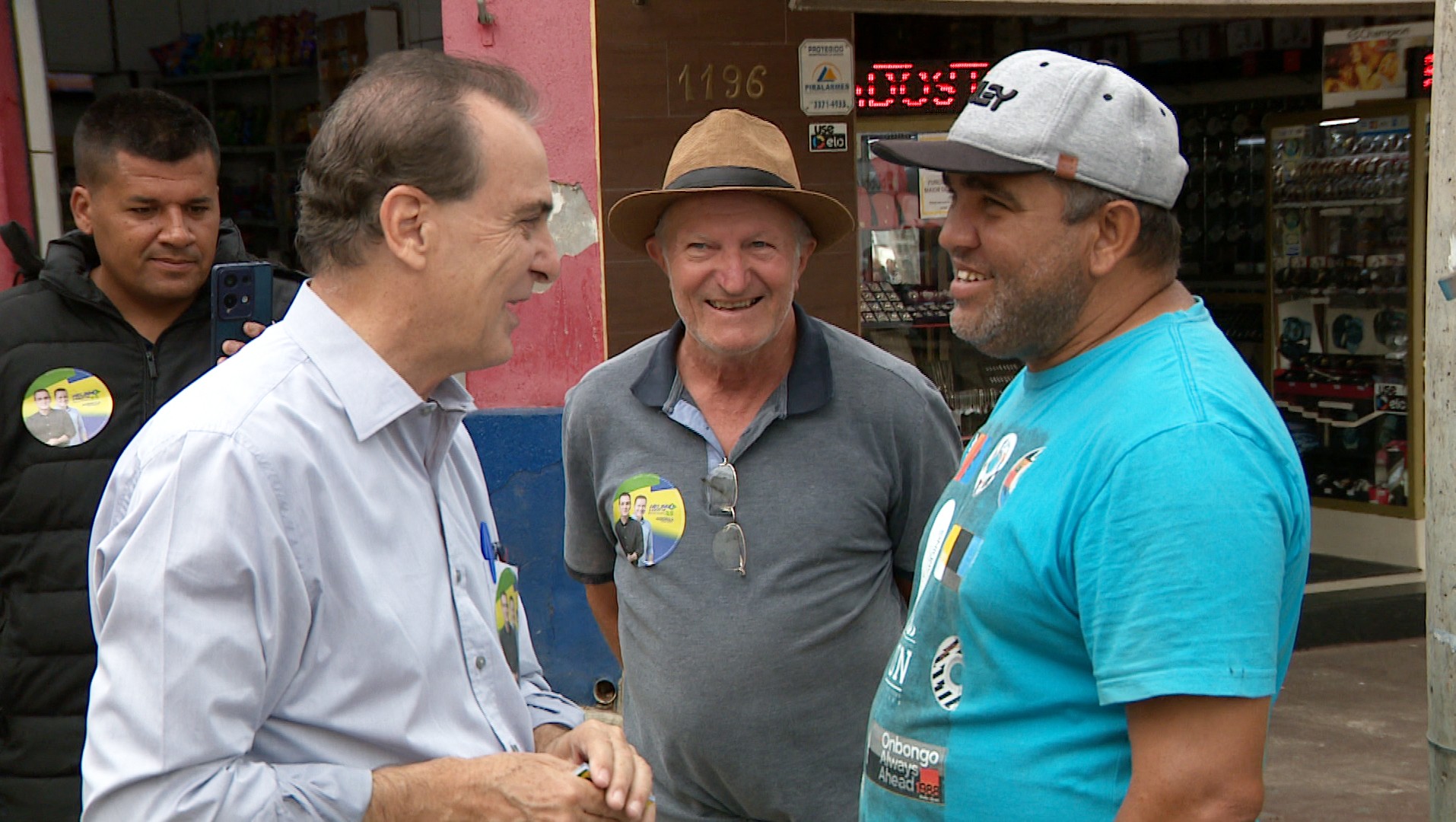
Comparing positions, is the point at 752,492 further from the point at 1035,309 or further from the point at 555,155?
the point at 555,155

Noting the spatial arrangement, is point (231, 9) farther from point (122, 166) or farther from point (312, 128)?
point (122, 166)

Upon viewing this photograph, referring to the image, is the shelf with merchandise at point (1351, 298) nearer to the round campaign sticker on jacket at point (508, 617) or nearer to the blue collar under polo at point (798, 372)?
the blue collar under polo at point (798, 372)

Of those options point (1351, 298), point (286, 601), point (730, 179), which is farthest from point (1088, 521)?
point (1351, 298)

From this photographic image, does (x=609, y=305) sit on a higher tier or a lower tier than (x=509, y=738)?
higher

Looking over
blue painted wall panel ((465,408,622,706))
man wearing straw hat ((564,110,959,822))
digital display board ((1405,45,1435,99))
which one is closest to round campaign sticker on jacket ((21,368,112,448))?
man wearing straw hat ((564,110,959,822))

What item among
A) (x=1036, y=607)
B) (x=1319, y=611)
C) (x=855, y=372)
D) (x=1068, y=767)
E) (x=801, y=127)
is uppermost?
(x=801, y=127)

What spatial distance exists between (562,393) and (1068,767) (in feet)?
13.6

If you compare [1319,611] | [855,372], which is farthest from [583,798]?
[1319,611]

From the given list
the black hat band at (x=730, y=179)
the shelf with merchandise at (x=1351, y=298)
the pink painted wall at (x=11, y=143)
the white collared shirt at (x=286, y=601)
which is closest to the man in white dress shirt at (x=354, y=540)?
the white collared shirt at (x=286, y=601)

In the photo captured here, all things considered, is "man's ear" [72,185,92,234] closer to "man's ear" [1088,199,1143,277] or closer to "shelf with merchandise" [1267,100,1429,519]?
"man's ear" [1088,199,1143,277]

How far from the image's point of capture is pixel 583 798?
170 cm

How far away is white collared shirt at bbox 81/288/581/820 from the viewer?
1.46 meters

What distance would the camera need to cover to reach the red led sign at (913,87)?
677 cm

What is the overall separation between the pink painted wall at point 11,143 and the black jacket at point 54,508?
3.04 meters
